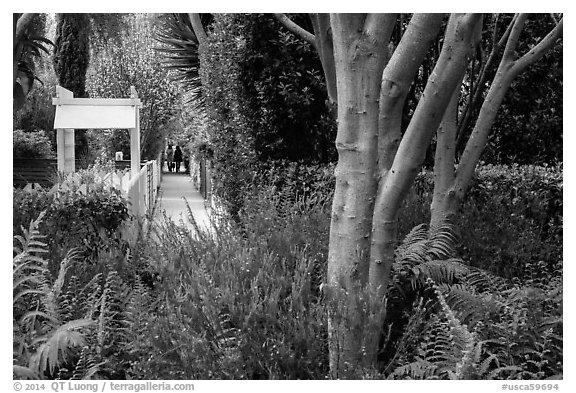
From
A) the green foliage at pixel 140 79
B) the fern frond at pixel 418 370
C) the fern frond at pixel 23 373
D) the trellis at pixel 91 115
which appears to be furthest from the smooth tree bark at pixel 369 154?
the green foliage at pixel 140 79

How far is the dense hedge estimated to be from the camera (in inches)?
320

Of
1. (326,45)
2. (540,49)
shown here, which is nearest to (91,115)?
(326,45)

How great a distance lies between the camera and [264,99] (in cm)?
820

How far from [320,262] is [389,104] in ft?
4.01

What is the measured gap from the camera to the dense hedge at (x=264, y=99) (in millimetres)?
8117

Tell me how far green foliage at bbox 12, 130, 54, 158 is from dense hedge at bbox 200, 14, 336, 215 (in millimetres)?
11103

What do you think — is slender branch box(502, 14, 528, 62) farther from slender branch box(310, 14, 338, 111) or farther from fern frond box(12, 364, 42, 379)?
fern frond box(12, 364, 42, 379)

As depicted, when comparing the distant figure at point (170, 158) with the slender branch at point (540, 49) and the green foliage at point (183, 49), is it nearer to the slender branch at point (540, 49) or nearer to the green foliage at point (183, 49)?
the green foliage at point (183, 49)

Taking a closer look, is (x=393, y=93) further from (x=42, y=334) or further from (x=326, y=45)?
(x=42, y=334)

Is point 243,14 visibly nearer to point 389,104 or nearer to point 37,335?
point 389,104

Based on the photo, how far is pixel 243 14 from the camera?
812 cm

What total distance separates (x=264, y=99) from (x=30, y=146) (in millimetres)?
12197

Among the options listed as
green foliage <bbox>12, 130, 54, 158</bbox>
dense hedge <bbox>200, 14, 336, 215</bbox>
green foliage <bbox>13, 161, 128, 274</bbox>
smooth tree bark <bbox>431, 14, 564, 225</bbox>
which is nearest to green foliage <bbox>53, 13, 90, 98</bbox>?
green foliage <bbox>12, 130, 54, 158</bbox>

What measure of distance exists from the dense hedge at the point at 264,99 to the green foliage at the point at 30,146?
36.4 ft
